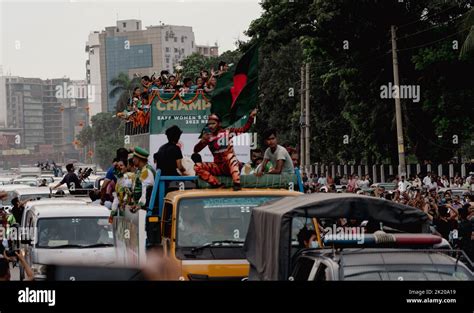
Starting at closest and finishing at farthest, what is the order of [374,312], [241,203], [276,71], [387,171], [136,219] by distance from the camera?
1. [374,312]
2. [241,203]
3. [136,219]
4. [387,171]
5. [276,71]

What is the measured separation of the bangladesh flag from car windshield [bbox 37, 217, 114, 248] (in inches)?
120

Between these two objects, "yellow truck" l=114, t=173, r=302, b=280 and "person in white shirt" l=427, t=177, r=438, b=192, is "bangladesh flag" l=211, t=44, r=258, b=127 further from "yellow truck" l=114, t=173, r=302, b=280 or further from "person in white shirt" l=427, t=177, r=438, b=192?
"person in white shirt" l=427, t=177, r=438, b=192

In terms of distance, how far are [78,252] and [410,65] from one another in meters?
34.1

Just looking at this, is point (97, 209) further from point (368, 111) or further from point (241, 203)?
point (368, 111)

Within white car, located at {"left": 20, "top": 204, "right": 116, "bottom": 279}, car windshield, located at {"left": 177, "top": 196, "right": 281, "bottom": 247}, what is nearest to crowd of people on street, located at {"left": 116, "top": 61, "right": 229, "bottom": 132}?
white car, located at {"left": 20, "top": 204, "right": 116, "bottom": 279}

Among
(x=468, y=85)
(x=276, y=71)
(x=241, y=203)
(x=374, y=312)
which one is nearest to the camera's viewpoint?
(x=374, y=312)

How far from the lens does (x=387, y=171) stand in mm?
58406

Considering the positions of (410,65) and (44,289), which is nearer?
(44,289)

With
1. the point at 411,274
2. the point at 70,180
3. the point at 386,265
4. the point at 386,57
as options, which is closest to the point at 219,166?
the point at 386,265

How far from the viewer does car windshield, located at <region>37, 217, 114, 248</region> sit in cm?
1898

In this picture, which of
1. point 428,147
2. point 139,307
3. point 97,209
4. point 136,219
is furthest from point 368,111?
point 139,307

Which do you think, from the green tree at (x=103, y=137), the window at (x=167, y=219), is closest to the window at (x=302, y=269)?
the window at (x=167, y=219)

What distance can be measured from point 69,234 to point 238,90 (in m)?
4.18

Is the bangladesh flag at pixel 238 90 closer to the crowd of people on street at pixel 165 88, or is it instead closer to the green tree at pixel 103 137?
the crowd of people on street at pixel 165 88
